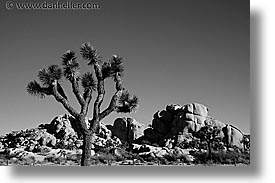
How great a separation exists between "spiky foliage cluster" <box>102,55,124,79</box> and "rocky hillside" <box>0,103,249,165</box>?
0.30 m

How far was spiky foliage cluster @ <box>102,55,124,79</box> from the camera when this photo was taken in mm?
3584

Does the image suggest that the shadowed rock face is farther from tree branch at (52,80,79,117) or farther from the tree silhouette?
tree branch at (52,80,79,117)

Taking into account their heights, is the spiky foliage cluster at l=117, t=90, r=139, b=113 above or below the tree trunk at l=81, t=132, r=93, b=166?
above

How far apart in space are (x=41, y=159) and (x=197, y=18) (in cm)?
134

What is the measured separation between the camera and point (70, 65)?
3572 mm

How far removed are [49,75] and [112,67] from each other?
401mm

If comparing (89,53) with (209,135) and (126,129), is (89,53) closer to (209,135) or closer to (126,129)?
(126,129)

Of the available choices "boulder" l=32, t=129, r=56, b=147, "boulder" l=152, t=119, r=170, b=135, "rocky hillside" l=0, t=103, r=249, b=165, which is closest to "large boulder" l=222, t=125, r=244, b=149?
"rocky hillside" l=0, t=103, r=249, b=165

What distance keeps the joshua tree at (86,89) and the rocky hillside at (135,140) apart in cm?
5

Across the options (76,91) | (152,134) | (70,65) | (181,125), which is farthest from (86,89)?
(181,125)

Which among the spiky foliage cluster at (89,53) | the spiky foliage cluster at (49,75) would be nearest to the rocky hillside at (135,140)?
the spiky foliage cluster at (49,75)

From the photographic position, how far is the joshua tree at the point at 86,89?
3564 millimetres

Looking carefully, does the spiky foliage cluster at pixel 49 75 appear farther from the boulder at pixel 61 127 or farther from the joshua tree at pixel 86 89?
the boulder at pixel 61 127

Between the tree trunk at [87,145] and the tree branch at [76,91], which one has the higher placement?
the tree branch at [76,91]
